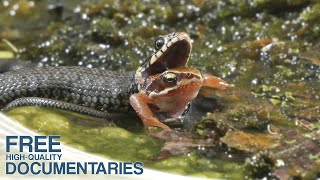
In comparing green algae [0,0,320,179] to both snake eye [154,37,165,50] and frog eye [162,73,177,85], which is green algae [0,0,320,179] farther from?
snake eye [154,37,165,50]

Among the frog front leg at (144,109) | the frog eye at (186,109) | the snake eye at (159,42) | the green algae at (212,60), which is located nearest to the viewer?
the green algae at (212,60)

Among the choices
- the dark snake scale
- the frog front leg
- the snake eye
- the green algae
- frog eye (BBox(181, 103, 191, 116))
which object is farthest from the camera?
the dark snake scale

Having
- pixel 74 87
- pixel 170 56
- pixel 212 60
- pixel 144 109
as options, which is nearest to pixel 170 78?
pixel 170 56

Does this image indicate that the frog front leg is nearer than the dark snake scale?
Yes

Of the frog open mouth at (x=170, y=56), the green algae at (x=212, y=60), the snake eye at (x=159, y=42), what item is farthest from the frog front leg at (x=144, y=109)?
the snake eye at (x=159, y=42)

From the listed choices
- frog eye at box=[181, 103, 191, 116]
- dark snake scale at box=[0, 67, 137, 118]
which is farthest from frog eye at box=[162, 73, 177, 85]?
dark snake scale at box=[0, 67, 137, 118]

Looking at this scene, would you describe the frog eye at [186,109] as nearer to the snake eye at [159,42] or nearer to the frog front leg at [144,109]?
the frog front leg at [144,109]

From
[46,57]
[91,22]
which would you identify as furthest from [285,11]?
[46,57]
